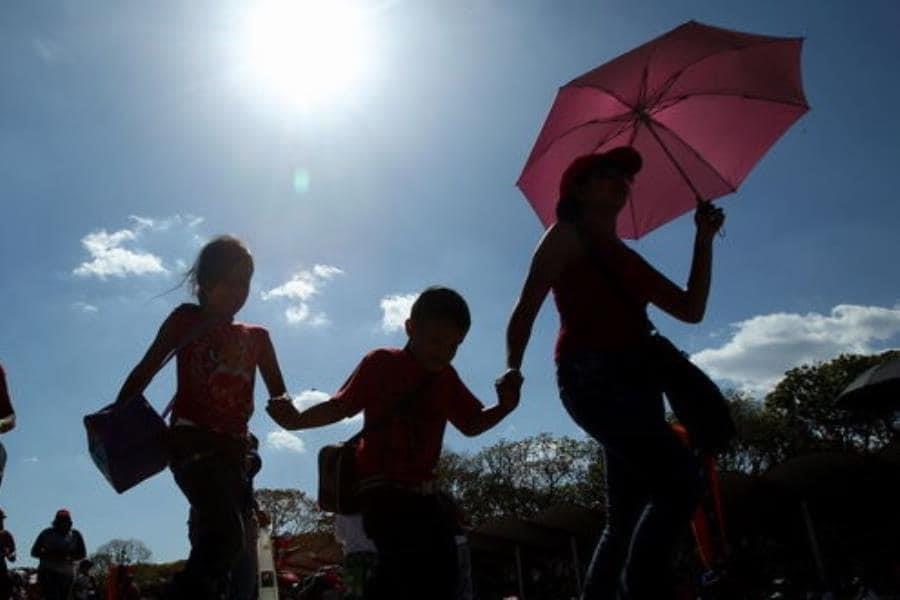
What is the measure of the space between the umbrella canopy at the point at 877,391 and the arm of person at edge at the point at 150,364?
14084mm

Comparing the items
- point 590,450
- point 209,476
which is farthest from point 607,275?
point 590,450

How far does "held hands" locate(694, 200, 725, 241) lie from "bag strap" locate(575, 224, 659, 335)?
1.38 feet

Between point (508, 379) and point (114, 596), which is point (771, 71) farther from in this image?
point (114, 596)

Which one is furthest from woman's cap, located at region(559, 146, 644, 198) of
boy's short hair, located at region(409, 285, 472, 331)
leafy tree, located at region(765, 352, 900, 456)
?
leafy tree, located at region(765, 352, 900, 456)

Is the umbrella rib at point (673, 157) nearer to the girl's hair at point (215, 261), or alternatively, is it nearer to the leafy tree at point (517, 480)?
the girl's hair at point (215, 261)

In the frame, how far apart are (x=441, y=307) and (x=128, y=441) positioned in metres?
1.30

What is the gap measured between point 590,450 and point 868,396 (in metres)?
36.4

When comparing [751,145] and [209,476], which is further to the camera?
[751,145]

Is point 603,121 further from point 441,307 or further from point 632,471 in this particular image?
point 632,471

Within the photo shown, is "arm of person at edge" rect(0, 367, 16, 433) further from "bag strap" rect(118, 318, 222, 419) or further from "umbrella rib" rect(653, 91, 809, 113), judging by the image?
"umbrella rib" rect(653, 91, 809, 113)

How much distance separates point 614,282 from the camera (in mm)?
2795

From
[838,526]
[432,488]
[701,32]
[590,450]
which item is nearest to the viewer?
[432,488]

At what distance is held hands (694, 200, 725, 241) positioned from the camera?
2945 mm

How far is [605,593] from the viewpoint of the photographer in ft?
8.18
